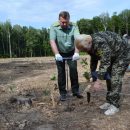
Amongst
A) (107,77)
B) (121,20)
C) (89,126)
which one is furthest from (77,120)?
(121,20)

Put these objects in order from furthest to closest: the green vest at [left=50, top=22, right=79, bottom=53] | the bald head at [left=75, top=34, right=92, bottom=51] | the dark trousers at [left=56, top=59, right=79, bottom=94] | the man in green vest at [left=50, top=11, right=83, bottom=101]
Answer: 1. the dark trousers at [left=56, top=59, right=79, bottom=94]
2. the green vest at [left=50, top=22, right=79, bottom=53]
3. the man in green vest at [left=50, top=11, right=83, bottom=101]
4. the bald head at [left=75, top=34, right=92, bottom=51]

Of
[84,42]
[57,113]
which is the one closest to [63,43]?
[57,113]

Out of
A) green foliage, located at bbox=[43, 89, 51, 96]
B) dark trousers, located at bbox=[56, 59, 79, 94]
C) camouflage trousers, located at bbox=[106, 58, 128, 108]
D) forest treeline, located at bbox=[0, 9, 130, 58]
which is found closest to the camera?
camouflage trousers, located at bbox=[106, 58, 128, 108]

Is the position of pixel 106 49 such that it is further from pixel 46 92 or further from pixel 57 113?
pixel 46 92

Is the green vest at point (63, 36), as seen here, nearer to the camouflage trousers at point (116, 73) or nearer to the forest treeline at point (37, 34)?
the camouflage trousers at point (116, 73)

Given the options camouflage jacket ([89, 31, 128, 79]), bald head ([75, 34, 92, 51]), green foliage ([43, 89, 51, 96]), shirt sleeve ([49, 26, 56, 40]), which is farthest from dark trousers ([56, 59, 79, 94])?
bald head ([75, 34, 92, 51])

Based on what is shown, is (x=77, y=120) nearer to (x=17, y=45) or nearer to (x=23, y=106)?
(x=23, y=106)

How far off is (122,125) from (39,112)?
1.71 meters

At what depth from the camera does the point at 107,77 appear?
21.6ft

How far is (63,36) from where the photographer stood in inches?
310

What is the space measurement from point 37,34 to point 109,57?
70.9 metres

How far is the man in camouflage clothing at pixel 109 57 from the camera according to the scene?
6105mm

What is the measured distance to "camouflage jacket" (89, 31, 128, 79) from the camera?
611cm

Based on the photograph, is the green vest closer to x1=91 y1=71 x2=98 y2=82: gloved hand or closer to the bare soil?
the bare soil
